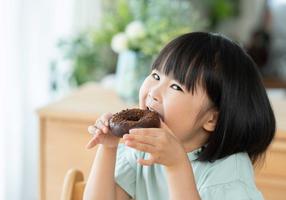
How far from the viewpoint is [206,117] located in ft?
3.20

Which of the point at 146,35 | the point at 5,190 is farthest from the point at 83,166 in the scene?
the point at 146,35

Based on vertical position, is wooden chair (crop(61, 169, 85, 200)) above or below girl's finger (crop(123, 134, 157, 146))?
below

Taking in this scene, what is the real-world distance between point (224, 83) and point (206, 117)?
0.25ft

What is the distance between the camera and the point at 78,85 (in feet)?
8.20

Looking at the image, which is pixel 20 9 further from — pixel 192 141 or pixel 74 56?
pixel 192 141

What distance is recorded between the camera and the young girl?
935mm

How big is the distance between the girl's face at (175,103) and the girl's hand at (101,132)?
0.26ft

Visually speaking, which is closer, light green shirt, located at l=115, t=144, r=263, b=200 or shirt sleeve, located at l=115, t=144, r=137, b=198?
light green shirt, located at l=115, t=144, r=263, b=200

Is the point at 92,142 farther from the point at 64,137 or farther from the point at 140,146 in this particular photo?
the point at 64,137

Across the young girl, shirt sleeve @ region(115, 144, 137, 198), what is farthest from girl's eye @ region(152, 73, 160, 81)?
→ shirt sleeve @ region(115, 144, 137, 198)

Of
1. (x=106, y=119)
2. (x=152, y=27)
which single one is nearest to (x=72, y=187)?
(x=106, y=119)

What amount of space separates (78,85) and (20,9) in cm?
60

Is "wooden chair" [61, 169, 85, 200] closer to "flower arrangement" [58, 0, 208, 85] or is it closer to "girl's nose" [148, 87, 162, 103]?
"girl's nose" [148, 87, 162, 103]

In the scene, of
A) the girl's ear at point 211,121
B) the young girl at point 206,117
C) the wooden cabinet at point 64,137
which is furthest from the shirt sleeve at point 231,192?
the wooden cabinet at point 64,137
